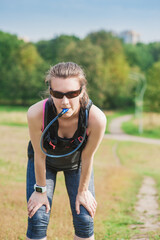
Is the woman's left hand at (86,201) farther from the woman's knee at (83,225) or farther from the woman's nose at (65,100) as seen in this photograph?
the woman's nose at (65,100)

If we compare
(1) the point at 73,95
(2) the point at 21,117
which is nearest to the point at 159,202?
(1) the point at 73,95

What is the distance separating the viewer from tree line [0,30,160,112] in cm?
5284

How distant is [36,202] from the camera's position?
354 centimetres

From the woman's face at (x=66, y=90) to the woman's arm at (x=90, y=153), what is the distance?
0.86ft

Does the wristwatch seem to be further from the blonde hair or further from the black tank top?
the blonde hair

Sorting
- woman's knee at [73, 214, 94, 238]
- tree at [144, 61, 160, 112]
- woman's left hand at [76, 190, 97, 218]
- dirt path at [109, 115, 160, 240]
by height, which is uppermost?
woman's left hand at [76, 190, 97, 218]

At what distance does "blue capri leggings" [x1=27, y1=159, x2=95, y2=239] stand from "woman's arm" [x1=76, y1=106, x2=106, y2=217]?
0.08m

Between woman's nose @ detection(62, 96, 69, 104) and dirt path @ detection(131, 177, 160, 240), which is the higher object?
woman's nose @ detection(62, 96, 69, 104)

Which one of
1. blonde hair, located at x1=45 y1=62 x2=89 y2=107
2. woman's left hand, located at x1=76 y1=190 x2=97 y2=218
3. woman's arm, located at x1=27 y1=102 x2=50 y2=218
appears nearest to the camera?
blonde hair, located at x1=45 y1=62 x2=89 y2=107

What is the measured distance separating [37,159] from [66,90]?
99 centimetres

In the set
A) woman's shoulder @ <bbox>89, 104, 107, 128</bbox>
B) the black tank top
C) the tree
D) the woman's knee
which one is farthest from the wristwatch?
the tree

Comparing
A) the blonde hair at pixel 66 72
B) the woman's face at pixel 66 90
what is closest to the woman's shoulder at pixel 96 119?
the woman's face at pixel 66 90

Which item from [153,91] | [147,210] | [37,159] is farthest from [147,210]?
[153,91]

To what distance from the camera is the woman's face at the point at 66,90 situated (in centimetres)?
307
